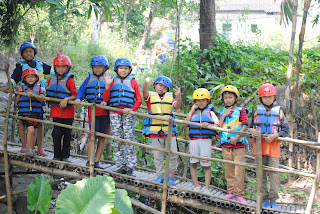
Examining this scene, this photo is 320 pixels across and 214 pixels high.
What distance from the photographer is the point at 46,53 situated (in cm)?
1305

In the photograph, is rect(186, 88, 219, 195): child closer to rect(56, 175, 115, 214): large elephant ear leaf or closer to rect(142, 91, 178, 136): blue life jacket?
rect(142, 91, 178, 136): blue life jacket

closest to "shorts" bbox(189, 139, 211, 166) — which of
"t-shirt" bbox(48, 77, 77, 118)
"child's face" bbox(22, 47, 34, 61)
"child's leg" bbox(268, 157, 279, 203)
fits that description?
"child's leg" bbox(268, 157, 279, 203)

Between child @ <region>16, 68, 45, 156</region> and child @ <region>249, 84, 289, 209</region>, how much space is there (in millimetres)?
2860

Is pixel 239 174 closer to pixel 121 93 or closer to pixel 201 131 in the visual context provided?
pixel 201 131

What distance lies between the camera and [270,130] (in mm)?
4117

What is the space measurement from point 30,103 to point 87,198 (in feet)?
8.39

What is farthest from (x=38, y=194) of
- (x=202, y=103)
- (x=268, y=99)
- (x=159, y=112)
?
(x=268, y=99)

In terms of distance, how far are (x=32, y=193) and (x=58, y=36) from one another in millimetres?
10707

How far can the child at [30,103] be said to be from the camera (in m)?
4.94

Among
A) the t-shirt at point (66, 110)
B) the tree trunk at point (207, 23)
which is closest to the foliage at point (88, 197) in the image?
the t-shirt at point (66, 110)

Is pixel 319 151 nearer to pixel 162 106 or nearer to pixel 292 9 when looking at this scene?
pixel 162 106

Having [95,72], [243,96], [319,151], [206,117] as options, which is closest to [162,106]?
[206,117]

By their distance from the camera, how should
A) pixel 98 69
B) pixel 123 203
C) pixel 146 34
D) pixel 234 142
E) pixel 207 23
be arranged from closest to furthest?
1. pixel 123 203
2. pixel 234 142
3. pixel 98 69
4. pixel 207 23
5. pixel 146 34

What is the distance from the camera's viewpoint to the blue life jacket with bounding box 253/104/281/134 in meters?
4.12
